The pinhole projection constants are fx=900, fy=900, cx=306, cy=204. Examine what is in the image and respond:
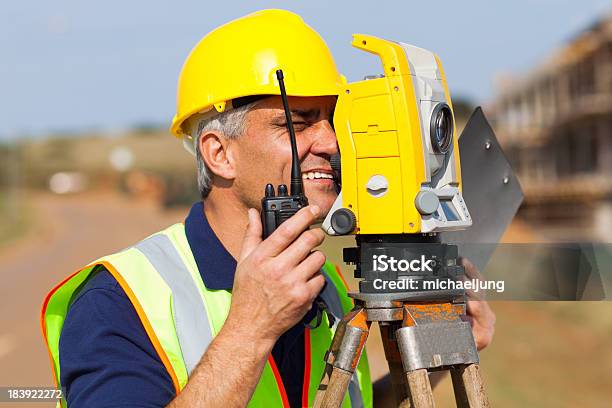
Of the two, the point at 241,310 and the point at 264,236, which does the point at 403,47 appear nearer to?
the point at 264,236

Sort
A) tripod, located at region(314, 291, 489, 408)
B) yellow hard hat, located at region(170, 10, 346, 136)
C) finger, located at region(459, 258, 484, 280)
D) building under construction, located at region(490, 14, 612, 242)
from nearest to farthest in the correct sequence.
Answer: tripod, located at region(314, 291, 489, 408) → yellow hard hat, located at region(170, 10, 346, 136) → finger, located at region(459, 258, 484, 280) → building under construction, located at region(490, 14, 612, 242)

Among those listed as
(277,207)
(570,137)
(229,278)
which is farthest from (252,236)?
(570,137)

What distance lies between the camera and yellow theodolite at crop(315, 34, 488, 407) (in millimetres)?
2152

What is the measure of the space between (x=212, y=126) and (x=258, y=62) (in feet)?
0.80

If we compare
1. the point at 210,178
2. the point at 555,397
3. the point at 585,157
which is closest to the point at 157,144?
the point at 585,157

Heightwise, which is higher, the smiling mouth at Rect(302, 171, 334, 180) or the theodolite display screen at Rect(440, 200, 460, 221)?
the smiling mouth at Rect(302, 171, 334, 180)

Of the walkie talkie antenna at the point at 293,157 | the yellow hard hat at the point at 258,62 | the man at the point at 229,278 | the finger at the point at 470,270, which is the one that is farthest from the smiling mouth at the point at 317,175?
the finger at the point at 470,270

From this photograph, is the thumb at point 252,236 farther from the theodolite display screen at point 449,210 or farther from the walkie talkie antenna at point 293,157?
the theodolite display screen at point 449,210

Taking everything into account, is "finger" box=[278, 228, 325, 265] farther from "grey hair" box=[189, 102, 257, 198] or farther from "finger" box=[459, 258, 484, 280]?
"finger" box=[459, 258, 484, 280]

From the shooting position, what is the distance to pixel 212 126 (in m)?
2.68

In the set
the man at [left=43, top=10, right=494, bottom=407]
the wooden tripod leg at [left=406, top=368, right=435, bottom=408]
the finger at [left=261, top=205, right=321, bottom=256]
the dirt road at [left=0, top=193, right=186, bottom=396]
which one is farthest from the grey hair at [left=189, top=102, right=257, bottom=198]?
the dirt road at [left=0, top=193, right=186, bottom=396]

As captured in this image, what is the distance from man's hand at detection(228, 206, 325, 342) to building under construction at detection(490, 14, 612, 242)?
26.5m

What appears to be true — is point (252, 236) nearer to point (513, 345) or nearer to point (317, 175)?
point (317, 175)

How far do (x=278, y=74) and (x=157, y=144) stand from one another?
289 ft
